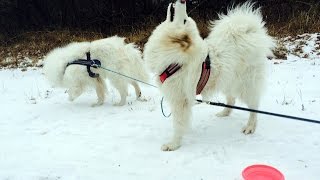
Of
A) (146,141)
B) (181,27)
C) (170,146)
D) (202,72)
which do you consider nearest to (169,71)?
(202,72)

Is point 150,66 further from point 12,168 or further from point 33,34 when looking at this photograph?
point 33,34

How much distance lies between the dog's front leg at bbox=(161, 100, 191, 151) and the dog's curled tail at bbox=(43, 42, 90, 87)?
98.0 inches

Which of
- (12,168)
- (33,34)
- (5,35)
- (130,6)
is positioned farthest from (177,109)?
(5,35)

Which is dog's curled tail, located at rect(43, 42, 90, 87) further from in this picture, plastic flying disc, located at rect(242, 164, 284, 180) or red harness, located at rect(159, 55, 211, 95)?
plastic flying disc, located at rect(242, 164, 284, 180)

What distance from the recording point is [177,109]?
3756 mm

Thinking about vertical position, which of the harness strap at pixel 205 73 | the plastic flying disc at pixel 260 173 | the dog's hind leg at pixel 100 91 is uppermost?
the harness strap at pixel 205 73

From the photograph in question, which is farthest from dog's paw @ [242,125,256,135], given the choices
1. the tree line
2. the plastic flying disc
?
the tree line

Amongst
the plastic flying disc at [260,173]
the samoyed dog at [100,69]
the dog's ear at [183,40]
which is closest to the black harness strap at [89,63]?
the samoyed dog at [100,69]

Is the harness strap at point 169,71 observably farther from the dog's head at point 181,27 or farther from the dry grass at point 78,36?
the dry grass at point 78,36

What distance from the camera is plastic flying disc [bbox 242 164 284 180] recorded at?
2922 mm

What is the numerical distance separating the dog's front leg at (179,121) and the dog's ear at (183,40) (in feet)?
2.10

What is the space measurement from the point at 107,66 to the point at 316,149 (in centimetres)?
329

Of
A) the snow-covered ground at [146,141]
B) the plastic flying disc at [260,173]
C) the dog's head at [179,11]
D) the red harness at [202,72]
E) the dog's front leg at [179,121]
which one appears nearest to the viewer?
the plastic flying disc at [260,173]

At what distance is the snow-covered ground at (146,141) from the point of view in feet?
10.9
